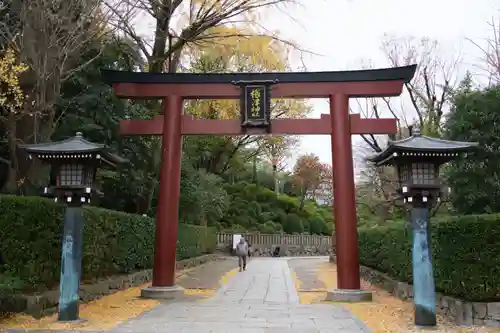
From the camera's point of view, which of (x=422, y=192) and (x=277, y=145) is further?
(x=277, y=145)

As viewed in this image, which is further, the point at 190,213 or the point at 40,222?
the point at 190,213

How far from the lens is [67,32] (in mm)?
11172

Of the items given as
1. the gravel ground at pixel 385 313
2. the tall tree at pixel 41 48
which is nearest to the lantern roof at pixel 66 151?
the tall tree at pixel 41 48

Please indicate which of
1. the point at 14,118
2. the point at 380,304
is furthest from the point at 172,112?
the point at 380,304

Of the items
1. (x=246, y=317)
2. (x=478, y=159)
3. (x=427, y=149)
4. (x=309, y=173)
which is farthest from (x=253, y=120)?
(x=309, y=173)

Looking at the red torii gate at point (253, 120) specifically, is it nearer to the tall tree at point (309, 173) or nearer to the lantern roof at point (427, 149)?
the lantern roof at point (427, 149)

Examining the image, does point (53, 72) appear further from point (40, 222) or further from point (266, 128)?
point (266, 128)

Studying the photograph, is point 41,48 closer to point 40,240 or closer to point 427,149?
point 40,240

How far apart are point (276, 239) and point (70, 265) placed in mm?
32961

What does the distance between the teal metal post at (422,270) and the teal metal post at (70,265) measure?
21.9 feet

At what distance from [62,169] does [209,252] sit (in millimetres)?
23168

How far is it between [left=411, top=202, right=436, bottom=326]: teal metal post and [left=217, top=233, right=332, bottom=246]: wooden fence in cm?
2856

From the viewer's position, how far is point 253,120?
13.2m

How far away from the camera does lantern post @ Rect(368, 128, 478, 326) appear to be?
8719mm
